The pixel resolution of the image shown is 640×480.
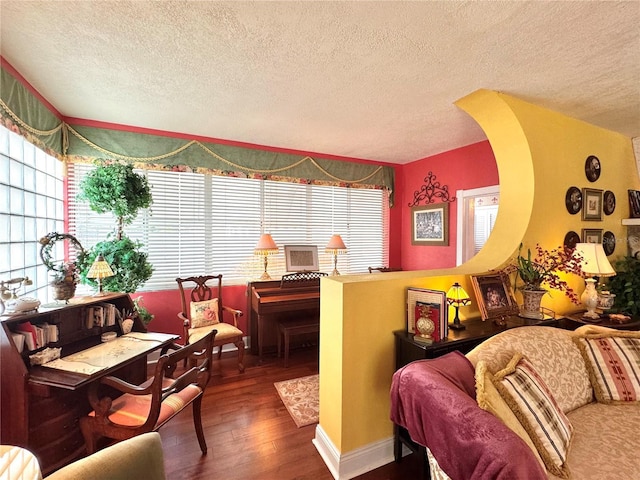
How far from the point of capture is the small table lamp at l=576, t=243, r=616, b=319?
90.4 inches

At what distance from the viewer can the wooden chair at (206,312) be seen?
2902mm

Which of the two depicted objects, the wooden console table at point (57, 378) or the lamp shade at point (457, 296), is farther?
the lamp shade at point (457, 296)

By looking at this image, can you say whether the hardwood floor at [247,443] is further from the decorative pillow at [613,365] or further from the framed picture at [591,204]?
the framed picture at [591,204]

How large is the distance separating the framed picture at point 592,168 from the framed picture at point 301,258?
3036 millimetres

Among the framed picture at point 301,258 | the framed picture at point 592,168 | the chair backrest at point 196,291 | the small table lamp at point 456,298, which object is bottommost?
the chair backrest at point 196,291

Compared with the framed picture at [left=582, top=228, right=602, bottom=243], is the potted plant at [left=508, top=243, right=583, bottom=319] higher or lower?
lower

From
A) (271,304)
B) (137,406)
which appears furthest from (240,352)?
(137,406)

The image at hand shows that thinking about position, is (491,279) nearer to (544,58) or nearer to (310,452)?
(544,58)

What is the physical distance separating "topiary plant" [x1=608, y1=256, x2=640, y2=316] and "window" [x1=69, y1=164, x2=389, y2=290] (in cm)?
272

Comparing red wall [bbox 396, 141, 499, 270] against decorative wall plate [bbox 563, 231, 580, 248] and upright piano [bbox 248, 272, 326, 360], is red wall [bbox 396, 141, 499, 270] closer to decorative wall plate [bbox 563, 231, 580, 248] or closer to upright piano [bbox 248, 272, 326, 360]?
decorative wall plate [bbox 563, 231, 580, 248]

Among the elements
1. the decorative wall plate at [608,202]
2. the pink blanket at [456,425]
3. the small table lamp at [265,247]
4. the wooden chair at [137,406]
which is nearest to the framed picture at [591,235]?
the decorative wall plate at [608,202]

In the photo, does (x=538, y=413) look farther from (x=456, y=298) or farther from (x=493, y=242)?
(x=493, y=242)

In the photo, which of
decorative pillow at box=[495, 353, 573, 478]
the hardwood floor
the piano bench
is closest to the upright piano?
the piano bench

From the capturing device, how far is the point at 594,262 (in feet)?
7.62
